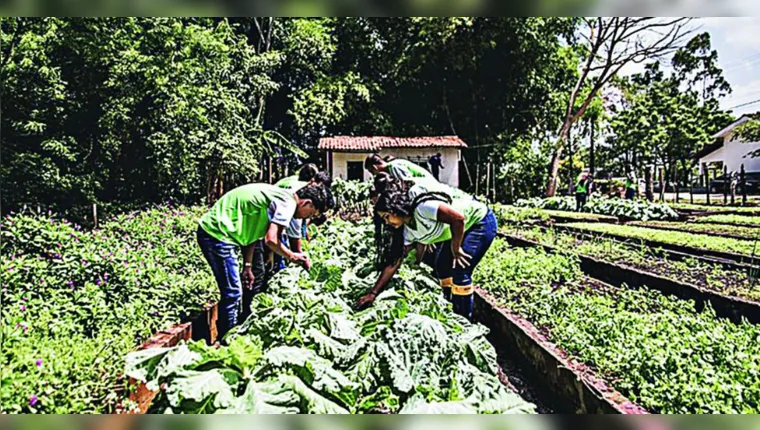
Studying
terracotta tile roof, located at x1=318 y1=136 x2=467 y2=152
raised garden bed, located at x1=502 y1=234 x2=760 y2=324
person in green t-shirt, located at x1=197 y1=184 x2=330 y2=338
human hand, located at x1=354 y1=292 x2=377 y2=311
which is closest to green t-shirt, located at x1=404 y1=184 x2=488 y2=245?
human hand, located at x1=354 y1=292 x2=377 y2=311

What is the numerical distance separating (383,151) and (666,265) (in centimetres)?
1650

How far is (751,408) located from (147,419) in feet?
8.85

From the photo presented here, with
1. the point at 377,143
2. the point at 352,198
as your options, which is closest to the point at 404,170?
the point at 352,198

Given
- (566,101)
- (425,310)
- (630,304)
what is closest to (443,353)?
(425,310)

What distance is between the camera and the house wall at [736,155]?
114 ft

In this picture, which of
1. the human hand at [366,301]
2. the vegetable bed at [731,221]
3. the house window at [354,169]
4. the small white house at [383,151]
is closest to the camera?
the human hand at [366,301]

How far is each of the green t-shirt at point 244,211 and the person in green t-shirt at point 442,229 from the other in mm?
717

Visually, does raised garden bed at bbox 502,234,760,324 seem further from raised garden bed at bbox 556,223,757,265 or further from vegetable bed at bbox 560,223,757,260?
vegetable bed at bbox 560,223,757,260

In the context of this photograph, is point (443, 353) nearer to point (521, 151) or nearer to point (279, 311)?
point (279, 311)

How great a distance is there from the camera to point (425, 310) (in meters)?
3.67

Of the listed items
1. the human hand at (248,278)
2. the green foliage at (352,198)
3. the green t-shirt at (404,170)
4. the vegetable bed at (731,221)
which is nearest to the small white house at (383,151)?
the green foliage at (352,198)

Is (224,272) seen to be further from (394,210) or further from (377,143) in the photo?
(377,143)

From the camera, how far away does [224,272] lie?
13.7ft

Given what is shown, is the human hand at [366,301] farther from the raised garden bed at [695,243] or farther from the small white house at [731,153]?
the small white house at [731,153]
